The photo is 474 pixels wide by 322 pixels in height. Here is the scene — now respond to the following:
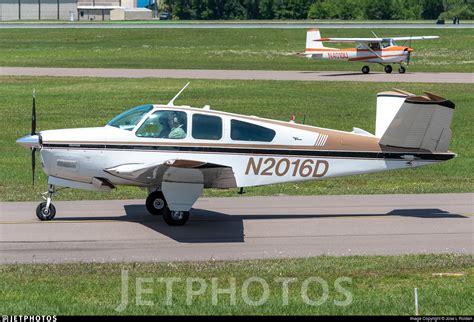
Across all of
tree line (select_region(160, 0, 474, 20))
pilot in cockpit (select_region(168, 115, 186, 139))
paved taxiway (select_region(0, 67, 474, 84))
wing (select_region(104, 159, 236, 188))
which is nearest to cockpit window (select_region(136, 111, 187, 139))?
pilot in cockpit (select_region(168, 115, 186, 139))

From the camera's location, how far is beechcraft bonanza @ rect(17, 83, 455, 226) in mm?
14641

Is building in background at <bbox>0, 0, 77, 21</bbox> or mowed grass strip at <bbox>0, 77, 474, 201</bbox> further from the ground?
building in background at <bbox>0, 0, 77, 21</bbox>

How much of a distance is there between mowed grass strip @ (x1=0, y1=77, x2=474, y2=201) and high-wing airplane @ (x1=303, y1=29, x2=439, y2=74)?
869 cm

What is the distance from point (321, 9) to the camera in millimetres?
112062

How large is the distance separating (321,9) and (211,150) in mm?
99350

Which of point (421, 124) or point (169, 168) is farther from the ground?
point (421, 124)

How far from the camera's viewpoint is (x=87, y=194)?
17.8 m

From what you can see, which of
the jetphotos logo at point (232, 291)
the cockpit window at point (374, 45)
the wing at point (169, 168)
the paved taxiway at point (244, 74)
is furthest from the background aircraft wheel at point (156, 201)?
the cockpit window at point (374, 45)

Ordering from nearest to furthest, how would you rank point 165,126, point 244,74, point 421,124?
point 165,126 < point 421,124 < point 244,74

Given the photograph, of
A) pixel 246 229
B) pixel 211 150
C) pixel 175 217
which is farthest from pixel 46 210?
pixel 246 229

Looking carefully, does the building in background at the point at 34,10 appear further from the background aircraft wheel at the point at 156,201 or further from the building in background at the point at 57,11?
the background aircraft wheel at the point at 156,201

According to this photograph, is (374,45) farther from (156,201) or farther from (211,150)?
(211,150)

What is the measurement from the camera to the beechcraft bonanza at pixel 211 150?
14641 mm

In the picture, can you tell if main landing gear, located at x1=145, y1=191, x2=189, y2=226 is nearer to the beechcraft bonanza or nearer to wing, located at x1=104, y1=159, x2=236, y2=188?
the beechcraft bonanza
